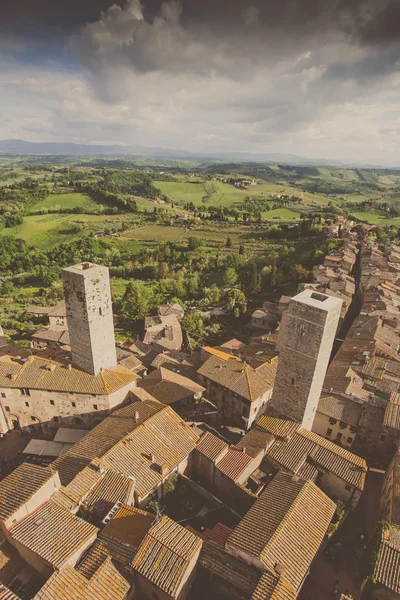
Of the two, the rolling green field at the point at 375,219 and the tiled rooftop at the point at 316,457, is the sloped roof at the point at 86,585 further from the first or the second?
the rolling green field at the point at 375,219

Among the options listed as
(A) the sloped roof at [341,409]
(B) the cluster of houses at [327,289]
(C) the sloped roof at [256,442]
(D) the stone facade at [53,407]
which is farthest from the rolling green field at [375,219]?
(D) the stone facade at [53,407]

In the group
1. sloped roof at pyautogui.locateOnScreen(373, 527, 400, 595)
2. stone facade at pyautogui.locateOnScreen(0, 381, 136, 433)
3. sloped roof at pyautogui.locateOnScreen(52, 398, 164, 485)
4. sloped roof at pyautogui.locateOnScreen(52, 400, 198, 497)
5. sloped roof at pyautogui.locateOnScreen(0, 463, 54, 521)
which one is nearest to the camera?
sloped roof at pyautogui.locateOnScreen(373, 527, 400, 595)

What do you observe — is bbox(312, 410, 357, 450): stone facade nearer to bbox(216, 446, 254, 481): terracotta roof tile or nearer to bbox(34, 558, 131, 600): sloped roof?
Result: bbox(216, 446, 254, 481): terracotta roof tile

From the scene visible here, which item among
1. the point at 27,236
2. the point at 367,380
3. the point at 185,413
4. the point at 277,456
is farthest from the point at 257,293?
the point at 27,236

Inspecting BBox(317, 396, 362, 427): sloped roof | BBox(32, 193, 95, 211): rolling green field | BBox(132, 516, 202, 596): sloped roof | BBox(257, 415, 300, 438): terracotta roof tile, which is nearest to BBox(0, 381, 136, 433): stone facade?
BBox(257, 415, 300, 438): terracotta roof tile

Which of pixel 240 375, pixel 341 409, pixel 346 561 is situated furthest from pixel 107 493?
pixel 341 409

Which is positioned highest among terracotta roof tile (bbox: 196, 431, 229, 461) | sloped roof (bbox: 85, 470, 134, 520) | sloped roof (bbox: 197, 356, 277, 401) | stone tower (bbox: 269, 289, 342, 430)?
stone tower (bbox: 269, 289, 342, 430)

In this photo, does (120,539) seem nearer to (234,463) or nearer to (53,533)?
(53,533)
